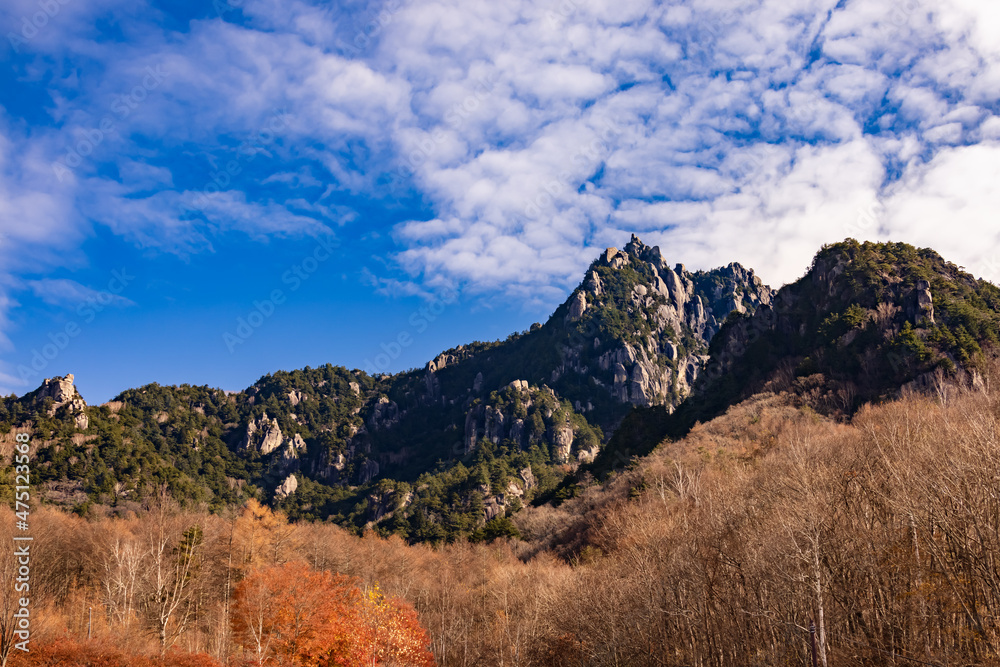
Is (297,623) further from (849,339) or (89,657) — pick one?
(849,339)

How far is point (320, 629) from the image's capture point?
39844mm

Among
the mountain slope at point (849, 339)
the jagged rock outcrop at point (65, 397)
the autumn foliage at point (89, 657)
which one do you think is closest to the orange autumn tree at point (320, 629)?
the autumn foliage at point (89, 657)

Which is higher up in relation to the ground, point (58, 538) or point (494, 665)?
point (58, 538)

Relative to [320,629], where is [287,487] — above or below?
above

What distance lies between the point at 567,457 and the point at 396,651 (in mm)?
144167

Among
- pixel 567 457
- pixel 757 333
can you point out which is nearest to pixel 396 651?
pixel 757 333

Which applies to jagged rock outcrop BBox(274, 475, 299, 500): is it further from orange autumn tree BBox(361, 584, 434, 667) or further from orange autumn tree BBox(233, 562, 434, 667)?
orange autumn tree BBox(361, 584, 434, 667)

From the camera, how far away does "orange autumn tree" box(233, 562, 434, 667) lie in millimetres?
38812

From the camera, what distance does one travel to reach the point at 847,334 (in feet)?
276

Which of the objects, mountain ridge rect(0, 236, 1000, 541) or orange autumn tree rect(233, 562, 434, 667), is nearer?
orange autumn tree rect(233, 562, 434, 667)

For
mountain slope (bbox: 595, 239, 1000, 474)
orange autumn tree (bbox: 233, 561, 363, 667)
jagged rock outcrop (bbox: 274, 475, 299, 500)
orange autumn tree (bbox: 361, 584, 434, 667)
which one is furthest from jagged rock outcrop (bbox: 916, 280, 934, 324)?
jagged rock outcrop (bbox: 274, 475, 299, 500)

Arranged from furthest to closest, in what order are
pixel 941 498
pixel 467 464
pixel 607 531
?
pixel 467 464
pixel 607 531
pixel 941 498

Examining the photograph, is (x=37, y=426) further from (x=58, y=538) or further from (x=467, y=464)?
(x=467, y=464)

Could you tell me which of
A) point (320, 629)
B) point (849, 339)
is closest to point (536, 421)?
point (849, 339)
